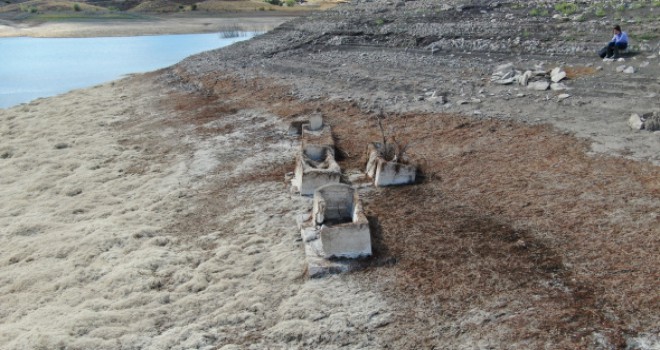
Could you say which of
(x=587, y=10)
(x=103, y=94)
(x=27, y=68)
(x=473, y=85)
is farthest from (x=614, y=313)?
(x=27, y=68)

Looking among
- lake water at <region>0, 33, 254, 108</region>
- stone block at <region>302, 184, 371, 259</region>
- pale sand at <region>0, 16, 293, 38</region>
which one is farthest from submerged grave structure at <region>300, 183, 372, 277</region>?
pale sand at <region>0, 16, 293, 38</region>

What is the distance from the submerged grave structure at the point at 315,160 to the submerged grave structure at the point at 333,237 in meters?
1.03

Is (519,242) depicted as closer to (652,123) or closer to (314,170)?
(314,170)

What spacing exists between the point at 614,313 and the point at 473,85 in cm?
841

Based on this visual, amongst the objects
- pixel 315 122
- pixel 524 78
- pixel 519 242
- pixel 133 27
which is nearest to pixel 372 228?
pixel 519 242

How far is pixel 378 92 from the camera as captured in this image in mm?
13281

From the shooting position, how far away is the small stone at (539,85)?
11.3 meters

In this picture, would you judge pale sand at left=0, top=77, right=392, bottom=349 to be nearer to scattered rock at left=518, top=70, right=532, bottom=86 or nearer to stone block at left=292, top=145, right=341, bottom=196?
stone block at left=292, top=145, right=341, bottom=196

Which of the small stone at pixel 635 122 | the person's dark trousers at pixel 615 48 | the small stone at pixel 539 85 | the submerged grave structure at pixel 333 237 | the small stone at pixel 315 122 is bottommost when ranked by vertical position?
the submerged grave structure at pixel 333 237

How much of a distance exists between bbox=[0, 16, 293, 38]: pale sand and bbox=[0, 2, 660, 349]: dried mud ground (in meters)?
29.4

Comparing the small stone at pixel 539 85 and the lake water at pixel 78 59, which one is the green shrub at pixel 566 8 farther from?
the lake water at pixel 78 59

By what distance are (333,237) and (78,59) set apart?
91.9 feet

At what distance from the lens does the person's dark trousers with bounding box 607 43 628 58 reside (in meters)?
12.6

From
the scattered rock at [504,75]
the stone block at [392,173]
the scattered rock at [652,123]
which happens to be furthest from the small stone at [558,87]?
the stone block at [392,173]
